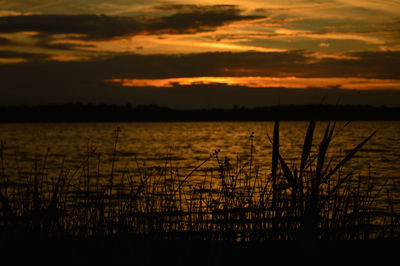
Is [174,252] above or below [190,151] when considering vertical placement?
above

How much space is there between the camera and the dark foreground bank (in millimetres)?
4984

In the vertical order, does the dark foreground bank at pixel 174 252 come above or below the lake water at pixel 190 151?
above

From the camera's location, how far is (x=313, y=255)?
4.08 meters

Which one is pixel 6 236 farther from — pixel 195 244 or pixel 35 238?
pixel 195 244

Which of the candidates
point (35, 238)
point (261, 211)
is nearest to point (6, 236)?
point (35, 238)

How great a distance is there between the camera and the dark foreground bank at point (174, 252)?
16.4ft

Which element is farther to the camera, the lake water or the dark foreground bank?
the lake water

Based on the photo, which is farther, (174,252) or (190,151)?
(190,151)

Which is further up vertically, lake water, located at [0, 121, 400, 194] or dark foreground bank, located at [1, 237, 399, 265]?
dark foreground bank, located at [1, 237, 399, 265]

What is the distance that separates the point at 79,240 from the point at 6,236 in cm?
87

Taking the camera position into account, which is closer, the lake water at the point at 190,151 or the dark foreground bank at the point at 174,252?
the dark foreground bank at the point at 174,252

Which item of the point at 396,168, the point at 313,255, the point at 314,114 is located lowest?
the point at 396,168

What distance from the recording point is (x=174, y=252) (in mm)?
5371

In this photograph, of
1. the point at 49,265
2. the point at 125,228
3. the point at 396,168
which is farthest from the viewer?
the point at 396,168
